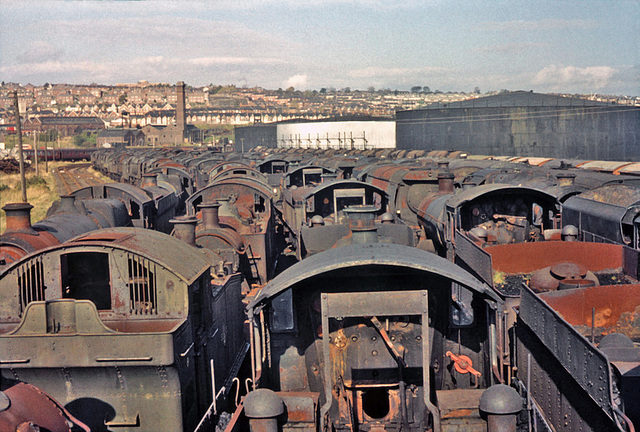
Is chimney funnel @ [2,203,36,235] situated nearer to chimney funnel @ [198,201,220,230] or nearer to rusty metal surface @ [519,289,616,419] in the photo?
chimney funnel @ [198,201,220,230]

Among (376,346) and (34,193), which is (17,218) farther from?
(34,193)

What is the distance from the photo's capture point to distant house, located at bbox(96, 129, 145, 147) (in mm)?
134150

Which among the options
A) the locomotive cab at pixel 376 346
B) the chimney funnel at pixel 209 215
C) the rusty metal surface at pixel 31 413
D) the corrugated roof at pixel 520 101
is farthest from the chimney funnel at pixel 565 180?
the corrugated roof at pixel 520 101

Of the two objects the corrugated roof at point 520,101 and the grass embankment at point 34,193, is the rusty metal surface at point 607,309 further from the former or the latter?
the corrugated roof at point 520,101

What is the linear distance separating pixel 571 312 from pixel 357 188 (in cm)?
1174

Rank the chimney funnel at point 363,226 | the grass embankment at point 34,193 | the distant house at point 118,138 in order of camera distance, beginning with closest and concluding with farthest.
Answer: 1. the chimney funnel at point 363,226
2. the grass embankment at point 34,193
3. the distant house at point 118,138

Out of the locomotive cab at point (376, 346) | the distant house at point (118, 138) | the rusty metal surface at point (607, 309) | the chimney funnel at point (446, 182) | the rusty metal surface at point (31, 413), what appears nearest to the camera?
the rusty metal surface at point (31, 413)

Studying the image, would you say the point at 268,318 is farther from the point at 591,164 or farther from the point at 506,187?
the point at 591,164

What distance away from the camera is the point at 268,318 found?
32.1 feet

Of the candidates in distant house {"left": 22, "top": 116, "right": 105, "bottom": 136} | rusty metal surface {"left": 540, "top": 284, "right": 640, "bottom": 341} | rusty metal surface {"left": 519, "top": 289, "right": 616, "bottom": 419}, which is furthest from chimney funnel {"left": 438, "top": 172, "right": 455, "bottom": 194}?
distant house {"left": 22, "top": 116, "right": 105, "bottom": 136}

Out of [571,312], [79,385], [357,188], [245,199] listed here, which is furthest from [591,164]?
[79,385]

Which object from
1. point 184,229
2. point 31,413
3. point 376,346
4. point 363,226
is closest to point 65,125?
point 184,229

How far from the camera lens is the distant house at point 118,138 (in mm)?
134150

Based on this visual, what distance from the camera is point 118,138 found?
136m
